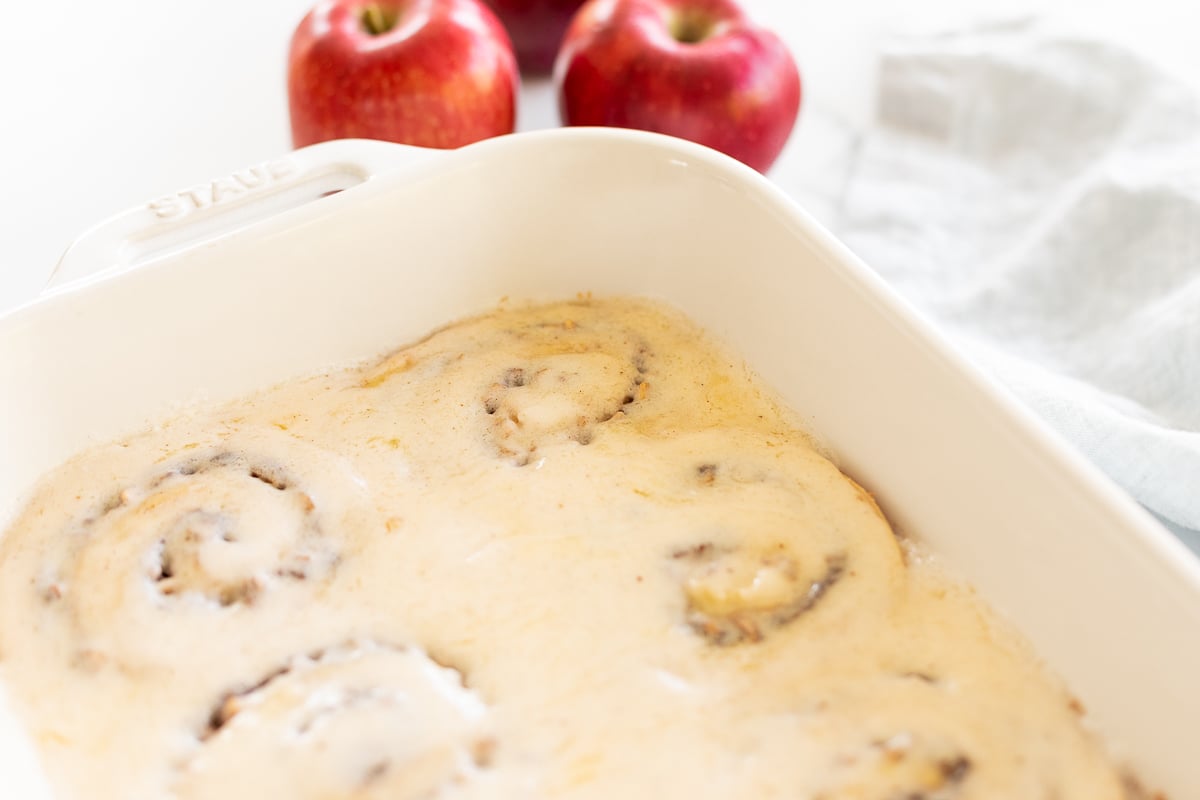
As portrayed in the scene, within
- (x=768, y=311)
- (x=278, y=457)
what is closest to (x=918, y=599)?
(x=768, y=311)

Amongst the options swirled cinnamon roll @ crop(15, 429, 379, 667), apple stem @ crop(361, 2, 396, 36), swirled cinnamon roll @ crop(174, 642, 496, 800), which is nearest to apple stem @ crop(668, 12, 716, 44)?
apple stem @ crop(361, 2, 396, 36)

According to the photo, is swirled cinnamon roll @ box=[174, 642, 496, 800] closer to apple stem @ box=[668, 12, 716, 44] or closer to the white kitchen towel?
the white kitchen towel

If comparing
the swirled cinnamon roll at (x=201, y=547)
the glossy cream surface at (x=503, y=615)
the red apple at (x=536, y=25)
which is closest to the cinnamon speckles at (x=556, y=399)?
the glossy cream surface at (x=503, y=615)

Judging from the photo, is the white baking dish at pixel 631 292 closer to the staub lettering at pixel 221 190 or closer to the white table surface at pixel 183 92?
the staub lettering at pixel 221 190

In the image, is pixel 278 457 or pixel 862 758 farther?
pixel 278 457

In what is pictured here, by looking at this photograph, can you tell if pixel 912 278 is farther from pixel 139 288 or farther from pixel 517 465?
pixel 139 288

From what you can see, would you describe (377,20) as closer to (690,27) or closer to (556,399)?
(690,27)

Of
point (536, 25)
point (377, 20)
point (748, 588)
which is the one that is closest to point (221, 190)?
point (377, 20)
